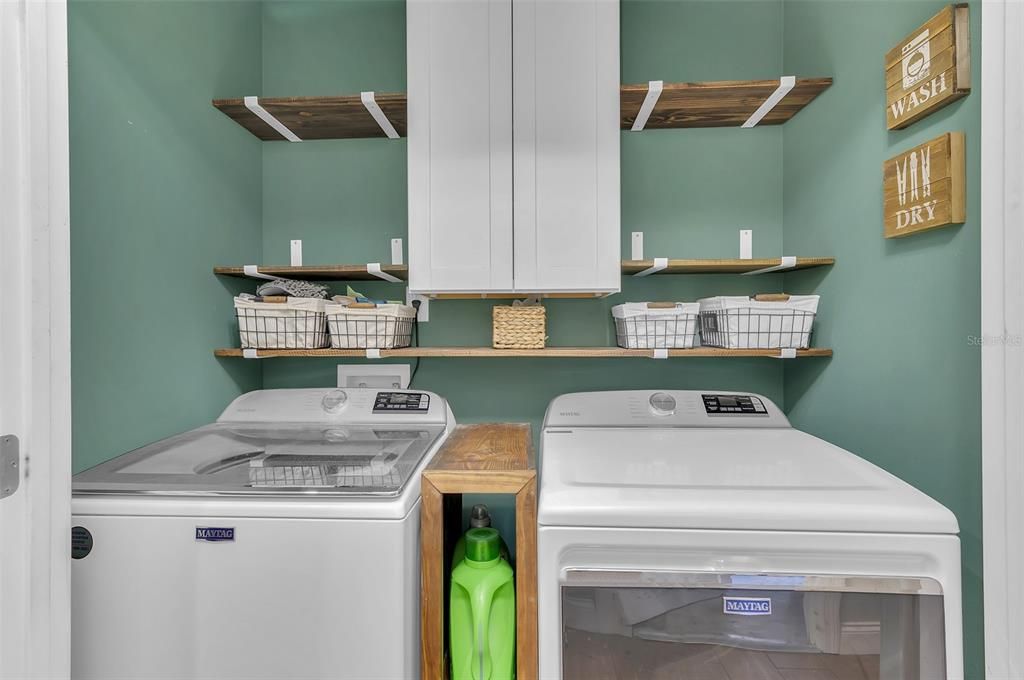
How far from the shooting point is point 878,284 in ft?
4.46

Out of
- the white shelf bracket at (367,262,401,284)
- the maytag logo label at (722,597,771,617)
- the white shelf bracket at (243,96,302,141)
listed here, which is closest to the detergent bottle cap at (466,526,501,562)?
the maytag logo label at (722,597,771,617)

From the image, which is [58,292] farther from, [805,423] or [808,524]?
[805,423]

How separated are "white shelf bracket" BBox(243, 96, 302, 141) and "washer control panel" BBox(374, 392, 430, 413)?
110cm

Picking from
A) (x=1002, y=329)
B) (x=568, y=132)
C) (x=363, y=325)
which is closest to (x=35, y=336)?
(x=363, y=325)

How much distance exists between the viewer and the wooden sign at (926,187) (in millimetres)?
1064

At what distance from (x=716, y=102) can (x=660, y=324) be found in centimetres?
83

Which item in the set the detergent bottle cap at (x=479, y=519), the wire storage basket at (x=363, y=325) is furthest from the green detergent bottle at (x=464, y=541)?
the wire storage basket at (x=363, y=325)

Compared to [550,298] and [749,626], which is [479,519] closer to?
[749,626]

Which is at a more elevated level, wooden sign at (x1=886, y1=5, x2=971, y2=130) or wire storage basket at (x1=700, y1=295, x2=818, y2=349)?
wooden sign at (x1=886, y1=5, x2=971, y2=130)

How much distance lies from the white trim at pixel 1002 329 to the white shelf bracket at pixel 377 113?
5.21 ft

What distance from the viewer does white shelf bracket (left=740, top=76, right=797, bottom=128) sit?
155cm

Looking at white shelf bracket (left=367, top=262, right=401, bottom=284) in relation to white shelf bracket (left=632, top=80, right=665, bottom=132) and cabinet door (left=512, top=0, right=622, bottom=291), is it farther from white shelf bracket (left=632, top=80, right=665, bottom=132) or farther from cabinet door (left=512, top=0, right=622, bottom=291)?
white shelf bracket (left=632, top=80, right=665, bottom=132)

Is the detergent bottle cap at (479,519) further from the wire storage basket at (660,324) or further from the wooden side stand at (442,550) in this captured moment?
the wire storage basket at (660,324)

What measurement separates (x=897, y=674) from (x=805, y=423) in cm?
95
